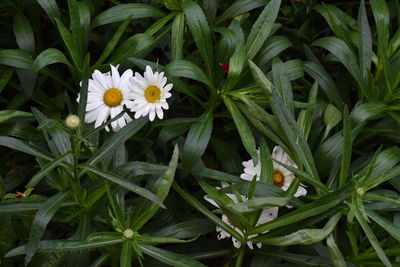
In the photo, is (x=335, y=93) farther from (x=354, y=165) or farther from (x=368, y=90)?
(x=354, y=165)

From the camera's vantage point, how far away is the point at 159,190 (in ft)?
4.82

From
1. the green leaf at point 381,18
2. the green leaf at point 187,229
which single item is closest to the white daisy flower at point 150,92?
the green leaf at point 187,229

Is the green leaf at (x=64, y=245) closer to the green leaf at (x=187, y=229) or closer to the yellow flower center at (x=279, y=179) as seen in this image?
the green leaf at (x=187, y=229)

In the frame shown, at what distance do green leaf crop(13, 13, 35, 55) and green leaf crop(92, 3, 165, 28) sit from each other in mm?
227

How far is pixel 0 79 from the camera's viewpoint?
6.05 feet

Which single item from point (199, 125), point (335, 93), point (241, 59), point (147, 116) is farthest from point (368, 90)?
point (147, 116)

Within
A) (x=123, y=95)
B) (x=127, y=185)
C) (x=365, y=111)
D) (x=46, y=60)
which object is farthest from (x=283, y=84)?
(x=46, y=60)

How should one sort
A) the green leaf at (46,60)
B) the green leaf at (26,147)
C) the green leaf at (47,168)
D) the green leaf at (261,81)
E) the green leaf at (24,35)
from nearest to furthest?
the green leaf at (47,168), the green leaf at (26,147), the green leaf at (261,81), the green leaf at (46,60), the green leaf at (24,35)

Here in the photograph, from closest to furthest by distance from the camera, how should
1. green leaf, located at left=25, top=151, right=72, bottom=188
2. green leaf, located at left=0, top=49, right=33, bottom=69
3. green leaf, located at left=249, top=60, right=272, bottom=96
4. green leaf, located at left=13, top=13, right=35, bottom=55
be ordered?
green leaf, located at left=25, top=151, right=72, bottom=188 < green leaf, located at left=249, top=60, right=272, bottom=96 < green leaf, located at left=0, top=49, right=33, bottom=69 < green leaf, located at left=13, top=13, right=35, bottom=55

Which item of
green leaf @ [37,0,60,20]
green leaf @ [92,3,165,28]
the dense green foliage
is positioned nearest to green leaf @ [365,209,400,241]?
the dense green foliage

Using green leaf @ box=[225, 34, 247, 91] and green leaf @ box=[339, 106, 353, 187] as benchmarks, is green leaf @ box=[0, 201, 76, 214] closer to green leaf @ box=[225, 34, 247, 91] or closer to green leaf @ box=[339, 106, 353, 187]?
green leaf @ box=[225, 34, 247, 91]

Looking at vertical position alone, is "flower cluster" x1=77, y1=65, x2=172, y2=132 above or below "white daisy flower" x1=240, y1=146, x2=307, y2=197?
above

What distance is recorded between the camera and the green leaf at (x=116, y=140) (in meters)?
1.48

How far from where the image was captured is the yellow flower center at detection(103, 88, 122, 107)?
5.32ft
